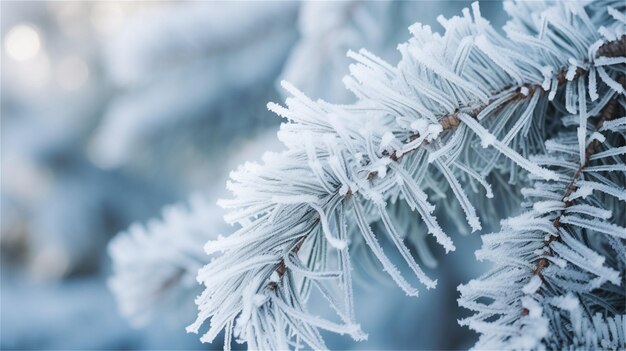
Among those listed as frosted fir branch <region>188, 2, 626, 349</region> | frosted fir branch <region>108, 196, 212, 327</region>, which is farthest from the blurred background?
frosted fir branch <region>188, 2, 626, 349</region>

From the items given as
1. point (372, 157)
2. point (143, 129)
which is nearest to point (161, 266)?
point (372, 157)

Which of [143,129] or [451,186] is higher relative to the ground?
[143,129]

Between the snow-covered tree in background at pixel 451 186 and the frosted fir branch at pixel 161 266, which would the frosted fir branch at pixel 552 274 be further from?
the frosted fir branch at pixel 161 266

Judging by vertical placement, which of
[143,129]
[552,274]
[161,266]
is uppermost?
[143,129]

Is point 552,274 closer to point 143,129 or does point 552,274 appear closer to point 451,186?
point 451,186

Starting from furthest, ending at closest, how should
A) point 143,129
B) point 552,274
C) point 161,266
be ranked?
point 143,129 → point 161,266 → point 552,274

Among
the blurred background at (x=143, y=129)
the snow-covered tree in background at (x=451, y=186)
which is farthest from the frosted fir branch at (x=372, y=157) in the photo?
the blurred background at (x=143, y=129)
